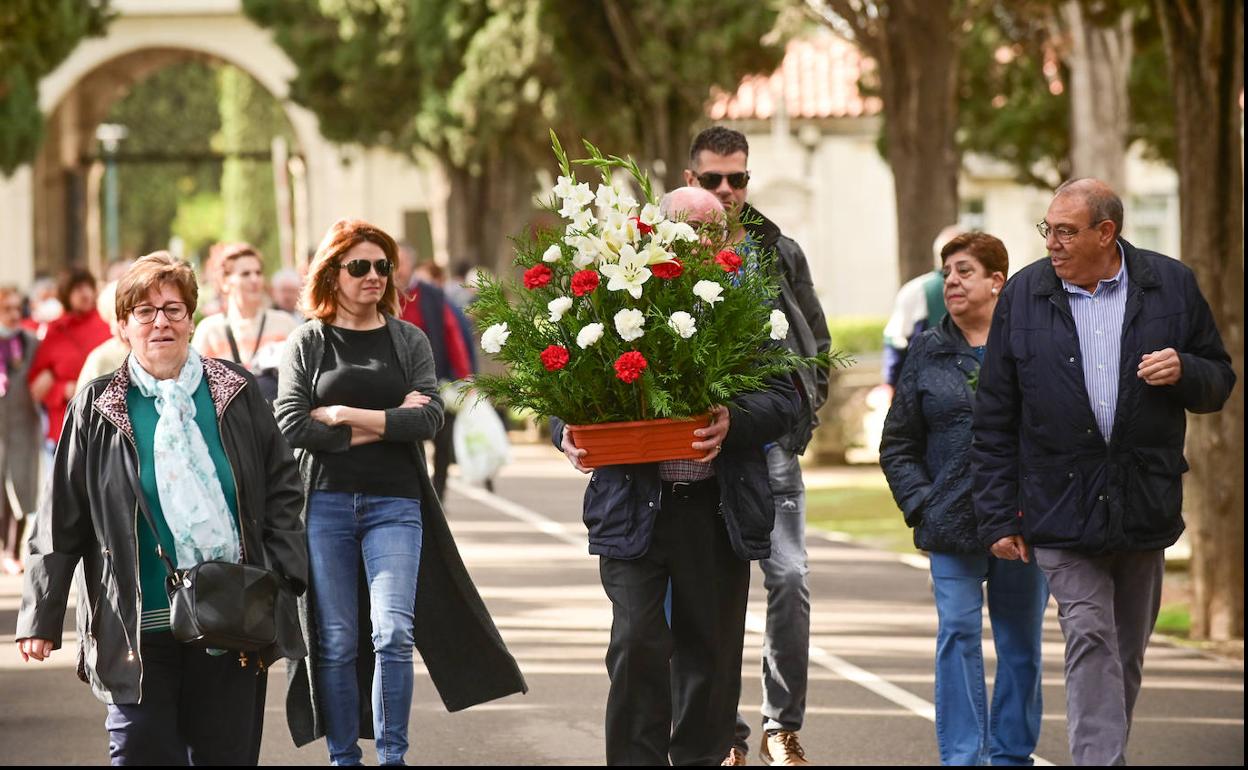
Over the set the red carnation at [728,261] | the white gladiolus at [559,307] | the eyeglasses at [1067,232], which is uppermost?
the eyeglasses at [1067,232]

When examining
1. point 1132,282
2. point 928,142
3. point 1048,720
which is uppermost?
point 928,142

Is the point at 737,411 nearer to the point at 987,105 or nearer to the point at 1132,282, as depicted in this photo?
the point at 1132,282

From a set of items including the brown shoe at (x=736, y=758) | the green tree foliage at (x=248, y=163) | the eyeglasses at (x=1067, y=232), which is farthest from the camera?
the green tree foliage at (x=248, y=163)

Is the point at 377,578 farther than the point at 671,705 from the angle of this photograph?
Yes

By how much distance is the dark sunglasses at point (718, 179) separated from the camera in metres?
7.62

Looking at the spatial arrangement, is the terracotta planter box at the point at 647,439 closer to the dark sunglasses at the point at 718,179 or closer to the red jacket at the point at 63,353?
the dark sunglasses at the point at 718,179

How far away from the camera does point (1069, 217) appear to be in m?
6.86

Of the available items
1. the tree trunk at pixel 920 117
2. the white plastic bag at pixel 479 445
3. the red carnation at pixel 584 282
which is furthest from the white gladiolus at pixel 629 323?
the tree trunk at pixel 920 117

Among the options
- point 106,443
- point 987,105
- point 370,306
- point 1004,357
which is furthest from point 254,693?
point 987,105

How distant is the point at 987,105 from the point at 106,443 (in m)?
30.1

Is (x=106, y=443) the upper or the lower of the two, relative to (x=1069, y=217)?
lower

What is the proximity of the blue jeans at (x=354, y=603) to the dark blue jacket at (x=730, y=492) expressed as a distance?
1.01m

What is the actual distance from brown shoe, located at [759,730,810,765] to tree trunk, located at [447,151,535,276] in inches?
1043

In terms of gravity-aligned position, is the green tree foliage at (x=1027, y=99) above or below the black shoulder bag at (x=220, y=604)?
above
